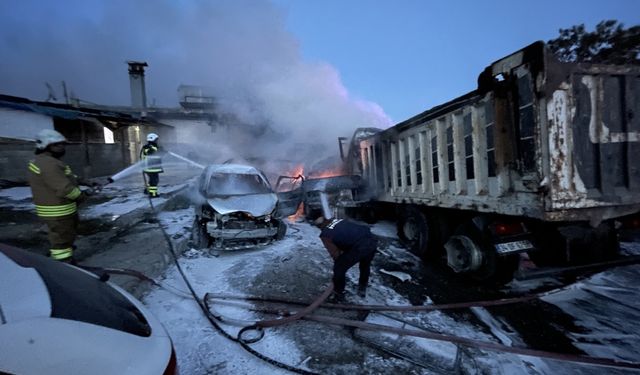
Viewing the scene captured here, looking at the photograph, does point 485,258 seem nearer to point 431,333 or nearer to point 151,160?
point 431,333

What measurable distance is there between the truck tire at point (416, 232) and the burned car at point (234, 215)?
8.16ft

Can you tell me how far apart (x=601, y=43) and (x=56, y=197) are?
12.5 m

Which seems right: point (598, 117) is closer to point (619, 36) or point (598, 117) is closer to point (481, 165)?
point (481, 165)

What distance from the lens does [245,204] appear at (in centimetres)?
599

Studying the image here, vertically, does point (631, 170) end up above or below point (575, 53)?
below

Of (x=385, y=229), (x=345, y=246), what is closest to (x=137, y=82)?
(x=385, y=229)

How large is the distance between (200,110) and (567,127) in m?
22.3

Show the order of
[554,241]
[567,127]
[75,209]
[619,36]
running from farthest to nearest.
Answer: [619,36]
[554,241]
[75,209]
[567,127]

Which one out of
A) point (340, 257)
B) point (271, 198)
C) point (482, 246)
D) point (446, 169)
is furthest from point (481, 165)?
point (271, 198)

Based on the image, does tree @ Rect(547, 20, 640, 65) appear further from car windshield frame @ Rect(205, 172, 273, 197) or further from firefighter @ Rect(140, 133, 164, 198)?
firefighter @ Rect(140, 133, 164, 198)

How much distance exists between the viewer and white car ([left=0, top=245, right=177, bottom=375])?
3.68ft

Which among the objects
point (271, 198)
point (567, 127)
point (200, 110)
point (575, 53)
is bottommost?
point (271, 198)

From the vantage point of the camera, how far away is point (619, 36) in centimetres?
830

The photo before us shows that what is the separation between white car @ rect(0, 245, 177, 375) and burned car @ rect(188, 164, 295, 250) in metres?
3.74
